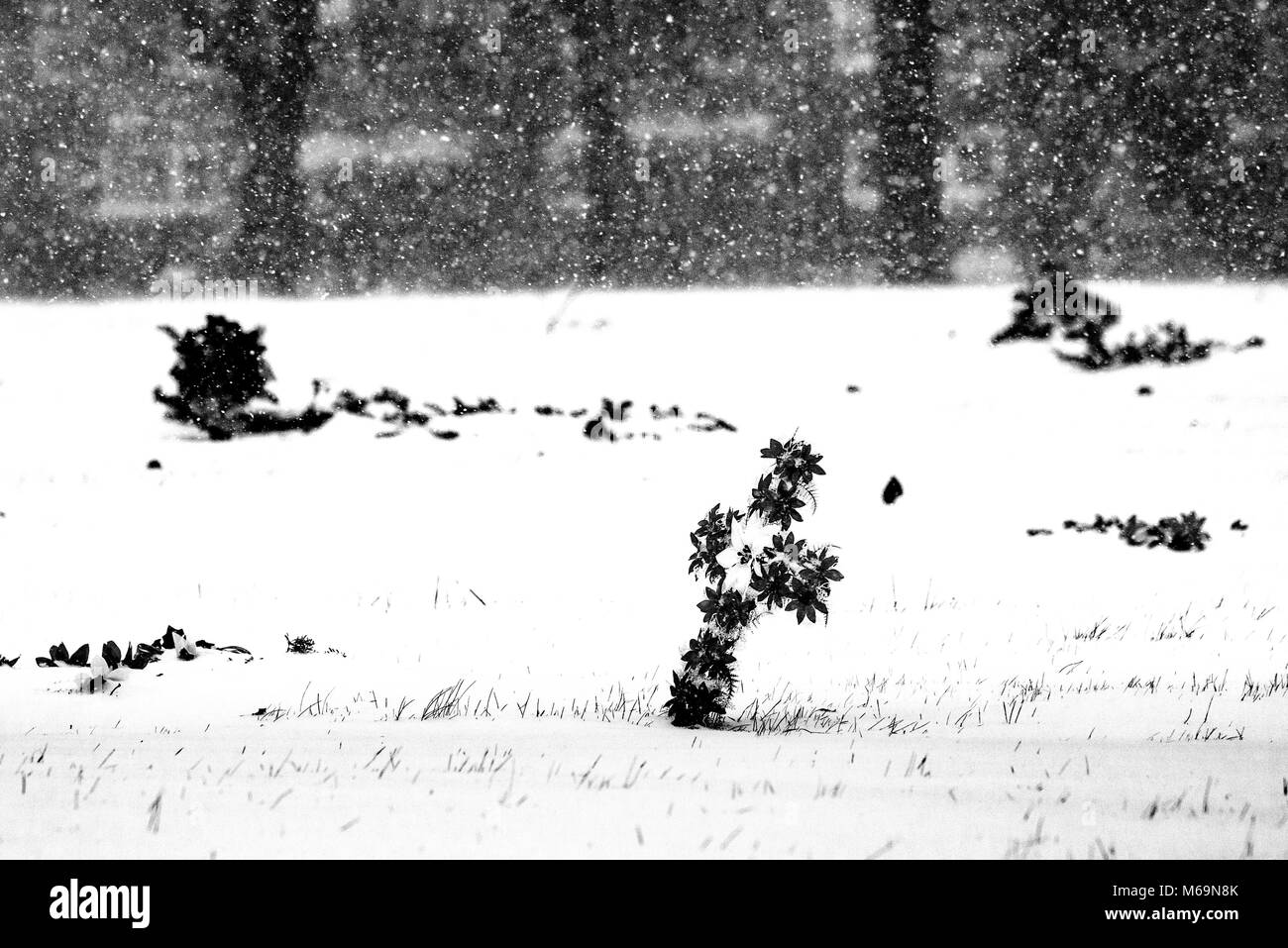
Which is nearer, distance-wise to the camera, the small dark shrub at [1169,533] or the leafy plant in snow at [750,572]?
the leafy plant in snow at [750,572]

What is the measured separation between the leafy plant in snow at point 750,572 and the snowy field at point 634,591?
198 mm

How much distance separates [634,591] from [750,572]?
2.74 metres

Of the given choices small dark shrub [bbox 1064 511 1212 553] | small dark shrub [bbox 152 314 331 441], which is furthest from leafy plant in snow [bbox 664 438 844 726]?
small dark shrub [bbox 152 314 331 441]

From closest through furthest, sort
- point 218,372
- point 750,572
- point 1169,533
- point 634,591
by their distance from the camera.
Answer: point 750,572
point 634,591
point 1169,533
point 218,372

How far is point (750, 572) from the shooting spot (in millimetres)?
3246

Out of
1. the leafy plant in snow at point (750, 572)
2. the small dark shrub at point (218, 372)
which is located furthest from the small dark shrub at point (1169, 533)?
the small dark shrub at point (218, 372)

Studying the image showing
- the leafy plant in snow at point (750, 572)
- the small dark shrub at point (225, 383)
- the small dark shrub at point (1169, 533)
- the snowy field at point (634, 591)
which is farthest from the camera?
the small dark shrub at point (225, 383)

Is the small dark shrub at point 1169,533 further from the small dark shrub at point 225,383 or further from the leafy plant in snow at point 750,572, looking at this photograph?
the small dark shrub at point 225,383

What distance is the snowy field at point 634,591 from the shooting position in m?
2.09

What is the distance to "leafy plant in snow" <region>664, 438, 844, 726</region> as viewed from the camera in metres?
3.15

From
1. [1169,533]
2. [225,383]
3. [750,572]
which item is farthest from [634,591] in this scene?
[225,383]

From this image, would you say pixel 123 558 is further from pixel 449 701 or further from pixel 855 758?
pixel 855 758

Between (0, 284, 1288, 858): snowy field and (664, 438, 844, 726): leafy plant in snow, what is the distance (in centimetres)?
20

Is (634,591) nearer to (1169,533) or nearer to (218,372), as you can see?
(1169,533)
